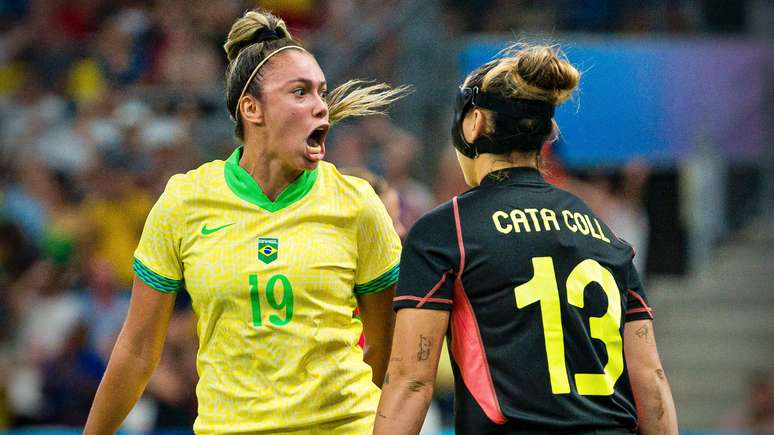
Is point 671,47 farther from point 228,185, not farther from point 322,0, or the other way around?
point 228,185

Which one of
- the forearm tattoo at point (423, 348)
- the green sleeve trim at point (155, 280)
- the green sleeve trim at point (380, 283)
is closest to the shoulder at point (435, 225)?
the forearm tattoo at point (423, 348)

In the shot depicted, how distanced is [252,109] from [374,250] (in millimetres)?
565

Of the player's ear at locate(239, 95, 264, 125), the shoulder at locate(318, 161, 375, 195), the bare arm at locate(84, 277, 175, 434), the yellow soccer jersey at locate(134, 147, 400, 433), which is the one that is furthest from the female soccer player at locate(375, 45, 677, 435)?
the bare arm at locate(84, 277, 175, 434)

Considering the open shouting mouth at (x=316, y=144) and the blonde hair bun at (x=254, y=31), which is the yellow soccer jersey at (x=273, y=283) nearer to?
the open shouting mouth at (x=316, y=144)

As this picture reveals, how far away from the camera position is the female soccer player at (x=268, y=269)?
3520mm

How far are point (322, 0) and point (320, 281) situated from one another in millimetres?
7277

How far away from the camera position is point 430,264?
10.9 feet

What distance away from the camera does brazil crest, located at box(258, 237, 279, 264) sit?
3.56 m

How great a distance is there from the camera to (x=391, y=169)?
8680 millimetres

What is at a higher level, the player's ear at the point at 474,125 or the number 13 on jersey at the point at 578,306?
the player's ear at the point at 474,125

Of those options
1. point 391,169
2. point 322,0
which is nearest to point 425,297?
point 391,169

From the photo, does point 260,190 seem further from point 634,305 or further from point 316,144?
Result: point 634,305

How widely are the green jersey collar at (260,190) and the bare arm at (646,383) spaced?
1040mm

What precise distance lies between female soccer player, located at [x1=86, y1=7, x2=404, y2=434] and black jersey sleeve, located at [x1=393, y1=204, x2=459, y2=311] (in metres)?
0.32
